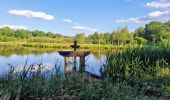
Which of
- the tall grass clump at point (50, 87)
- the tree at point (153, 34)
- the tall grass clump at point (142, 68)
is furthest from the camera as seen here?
the tree at point (153, 34)

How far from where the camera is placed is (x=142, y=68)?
9.29 m

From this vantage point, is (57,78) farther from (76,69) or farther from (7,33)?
(7,33)

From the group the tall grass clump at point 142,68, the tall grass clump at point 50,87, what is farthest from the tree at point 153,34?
the tall grass clump at point 50,87

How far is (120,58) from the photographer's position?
8914 mm

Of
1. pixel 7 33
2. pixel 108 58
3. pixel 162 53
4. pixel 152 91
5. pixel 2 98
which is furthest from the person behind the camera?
pixel 7 33

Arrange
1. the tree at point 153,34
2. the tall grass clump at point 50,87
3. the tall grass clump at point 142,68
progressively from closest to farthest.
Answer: the tall grass clump at point 50,87 → the tall grass clump at point 142,68 → the tree at point 153,34

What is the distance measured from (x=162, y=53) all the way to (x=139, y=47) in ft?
2.58

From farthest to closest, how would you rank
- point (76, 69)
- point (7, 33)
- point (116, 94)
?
point (7, 33), point (76, 69), point (116, 94)

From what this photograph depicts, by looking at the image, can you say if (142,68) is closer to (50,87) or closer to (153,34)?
(50,87)

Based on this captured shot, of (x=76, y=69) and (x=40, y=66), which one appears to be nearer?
(x=40, y=66)

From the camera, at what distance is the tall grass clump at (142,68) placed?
310 inches

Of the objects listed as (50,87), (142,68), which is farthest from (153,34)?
(50,87)

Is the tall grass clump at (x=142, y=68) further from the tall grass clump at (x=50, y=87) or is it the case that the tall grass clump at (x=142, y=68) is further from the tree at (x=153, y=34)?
the tall grass clump at (x=50, y=87)

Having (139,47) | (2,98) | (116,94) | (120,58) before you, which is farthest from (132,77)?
(2,98)
